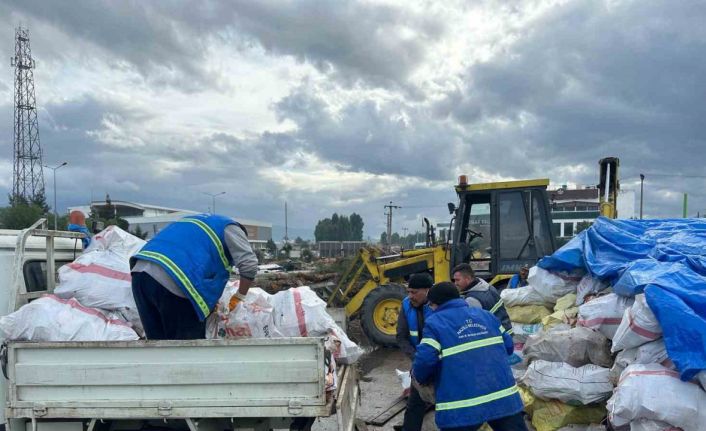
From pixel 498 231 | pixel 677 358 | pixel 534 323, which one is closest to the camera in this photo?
pixel 677 358

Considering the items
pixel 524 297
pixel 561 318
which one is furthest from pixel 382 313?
pixel 561 318

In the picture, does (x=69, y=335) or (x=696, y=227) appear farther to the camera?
(x=696, y=227)

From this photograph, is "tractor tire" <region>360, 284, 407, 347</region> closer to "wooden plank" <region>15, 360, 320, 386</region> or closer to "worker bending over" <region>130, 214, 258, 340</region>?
"worker bending over" <region>130, 214, 258, 340</region>

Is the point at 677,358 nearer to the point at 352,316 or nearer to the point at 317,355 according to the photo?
the point at 317,355

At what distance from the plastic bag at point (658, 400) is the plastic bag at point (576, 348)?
708 mm

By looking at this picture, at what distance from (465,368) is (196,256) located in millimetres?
1689

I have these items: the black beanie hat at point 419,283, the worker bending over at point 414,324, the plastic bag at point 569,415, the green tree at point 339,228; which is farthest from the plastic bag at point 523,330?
the green tree at point 339,228

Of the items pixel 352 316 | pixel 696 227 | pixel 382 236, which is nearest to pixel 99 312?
pixel 352 316

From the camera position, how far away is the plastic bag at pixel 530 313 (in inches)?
225

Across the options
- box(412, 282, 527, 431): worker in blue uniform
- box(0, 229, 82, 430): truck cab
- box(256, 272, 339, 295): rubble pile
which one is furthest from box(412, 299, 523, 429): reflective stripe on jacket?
box(256, 272, 339, 295): rubble pile

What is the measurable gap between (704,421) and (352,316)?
505 cm

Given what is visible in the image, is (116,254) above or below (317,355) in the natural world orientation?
above

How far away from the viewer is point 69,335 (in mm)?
3068

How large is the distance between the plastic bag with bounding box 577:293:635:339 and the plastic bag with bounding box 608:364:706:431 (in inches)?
31.7
